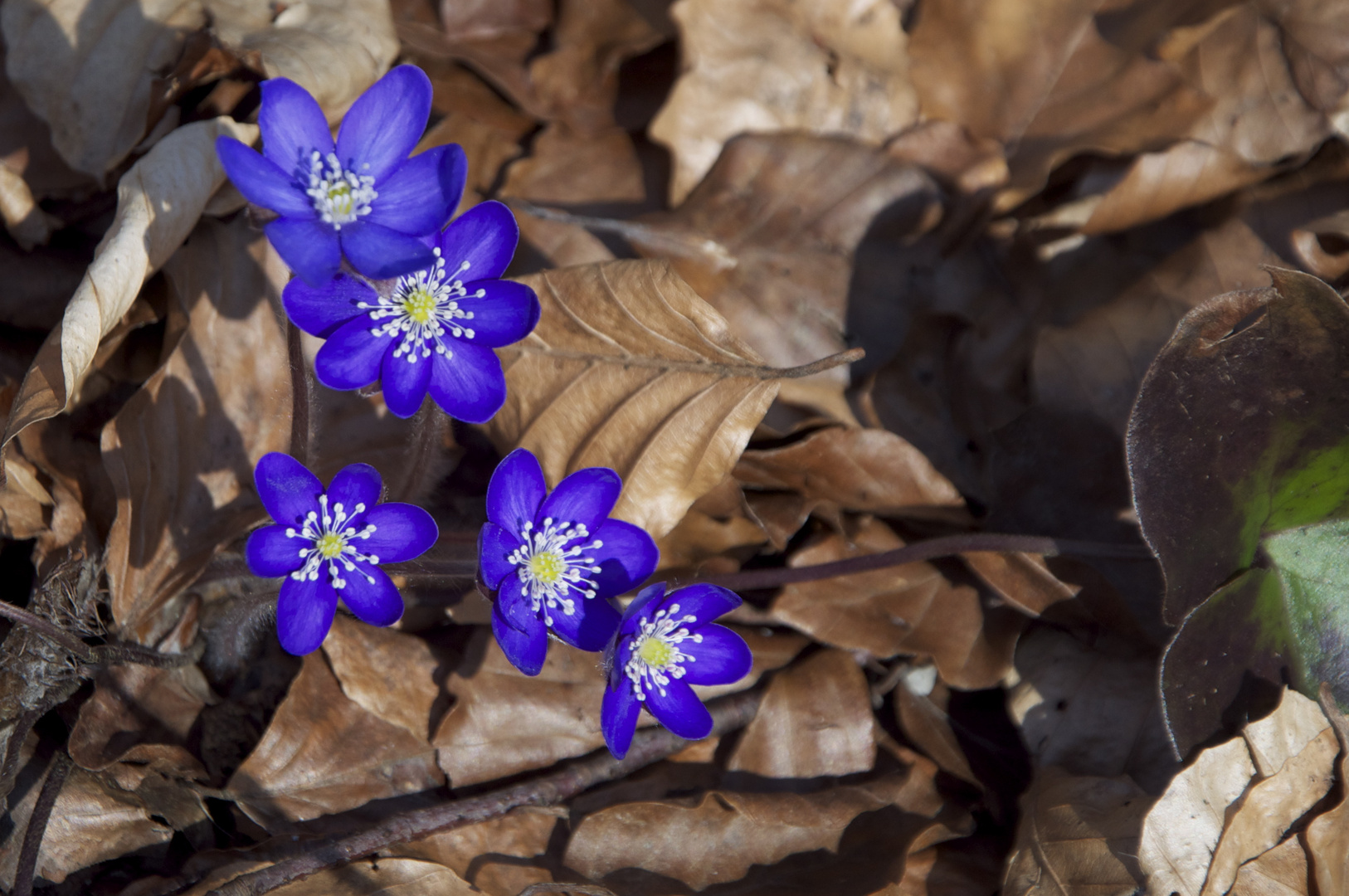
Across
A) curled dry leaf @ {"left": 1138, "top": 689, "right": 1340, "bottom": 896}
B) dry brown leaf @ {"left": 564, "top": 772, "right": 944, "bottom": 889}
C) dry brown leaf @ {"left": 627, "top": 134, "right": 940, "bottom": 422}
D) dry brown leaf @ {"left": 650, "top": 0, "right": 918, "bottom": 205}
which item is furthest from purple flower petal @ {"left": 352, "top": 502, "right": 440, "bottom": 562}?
curled dry leaf @ {"left": 1138, "top": 689, "right": 1340, "bottom": 896}

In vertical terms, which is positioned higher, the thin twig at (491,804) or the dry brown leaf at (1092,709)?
the dry brown leaf at (1092,709)

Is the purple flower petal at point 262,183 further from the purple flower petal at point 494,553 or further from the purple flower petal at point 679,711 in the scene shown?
the purple flower petal at point 679,711

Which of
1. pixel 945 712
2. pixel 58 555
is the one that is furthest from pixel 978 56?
pixel 58 555

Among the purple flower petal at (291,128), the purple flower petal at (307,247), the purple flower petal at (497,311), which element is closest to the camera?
the purple flower petal at (307,247)

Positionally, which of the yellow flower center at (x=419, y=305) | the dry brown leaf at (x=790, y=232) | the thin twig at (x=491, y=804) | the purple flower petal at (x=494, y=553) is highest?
the yellow flower center at (x=419, y=305)

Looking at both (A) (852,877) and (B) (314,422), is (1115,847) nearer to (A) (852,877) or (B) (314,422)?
(A) (852,877)

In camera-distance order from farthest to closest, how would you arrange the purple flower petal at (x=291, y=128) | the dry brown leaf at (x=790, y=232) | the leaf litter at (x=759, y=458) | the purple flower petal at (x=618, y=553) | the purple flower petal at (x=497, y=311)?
the dry brown leaf at (x=790, y=232)
the leaf litter at (x=759, y=458)
the purple flower petal at (x=618, y=553)
the purple flower petal at (x=497, y=311)
the purple flower petal at (x=291, y=128)

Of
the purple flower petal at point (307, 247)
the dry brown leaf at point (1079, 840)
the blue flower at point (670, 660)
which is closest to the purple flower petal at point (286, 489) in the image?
the purple flower petal at point (307, 247)

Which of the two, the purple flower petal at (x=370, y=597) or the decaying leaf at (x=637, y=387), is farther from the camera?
the decaying leaf at (x=637, y=387)
